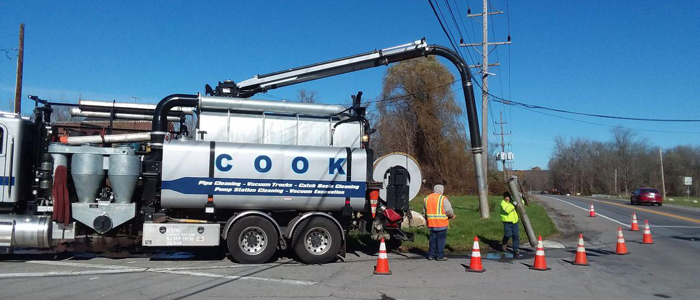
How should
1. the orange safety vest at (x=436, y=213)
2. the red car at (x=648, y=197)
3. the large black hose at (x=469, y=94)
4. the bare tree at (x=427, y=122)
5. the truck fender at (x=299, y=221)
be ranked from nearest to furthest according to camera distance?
the truck fender at (x=299, y=221) < the orange safety vest at (x=436, y=213) < the large black hose at (x=469, y=94) < the red car at (x=648, y=197) < the bare tree at (x=427, y=122)

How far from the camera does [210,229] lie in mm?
10570

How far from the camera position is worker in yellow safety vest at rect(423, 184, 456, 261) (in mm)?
11328

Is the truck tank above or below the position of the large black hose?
below

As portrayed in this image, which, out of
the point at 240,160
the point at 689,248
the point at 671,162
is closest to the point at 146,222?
the point at 240,160

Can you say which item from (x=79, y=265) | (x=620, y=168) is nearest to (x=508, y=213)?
(x=79, y=265)

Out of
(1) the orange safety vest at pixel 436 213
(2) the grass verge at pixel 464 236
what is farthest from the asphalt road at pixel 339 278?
(2) the grass verge at pixel 464 236

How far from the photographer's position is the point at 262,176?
34.9 ft

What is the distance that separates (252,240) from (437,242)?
13.1 ft

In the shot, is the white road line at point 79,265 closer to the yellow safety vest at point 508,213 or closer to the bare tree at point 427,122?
the yellow safety vest at point 508,213

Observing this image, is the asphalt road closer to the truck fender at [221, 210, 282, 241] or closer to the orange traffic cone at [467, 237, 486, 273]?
the orange traffic cone at [467, 237, 486, 273]

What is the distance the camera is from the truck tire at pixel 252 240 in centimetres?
1056

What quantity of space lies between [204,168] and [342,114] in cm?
335

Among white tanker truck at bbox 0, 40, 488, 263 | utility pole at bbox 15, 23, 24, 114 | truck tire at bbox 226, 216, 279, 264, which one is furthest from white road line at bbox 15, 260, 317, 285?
utility pole at bbox 15, 23, 24, 114

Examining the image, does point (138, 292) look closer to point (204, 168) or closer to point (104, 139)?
point (204, 168)
